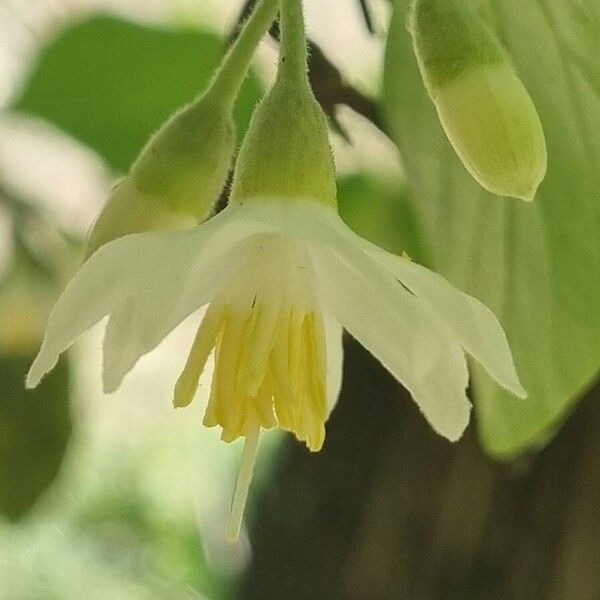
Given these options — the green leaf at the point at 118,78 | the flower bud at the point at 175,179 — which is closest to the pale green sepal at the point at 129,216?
the flower bud at the point at 175,179

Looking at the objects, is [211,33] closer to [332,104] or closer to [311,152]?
[332,104]

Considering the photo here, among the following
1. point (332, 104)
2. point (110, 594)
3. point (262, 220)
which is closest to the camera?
point (262, 220)

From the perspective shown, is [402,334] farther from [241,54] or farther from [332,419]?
[332,419]

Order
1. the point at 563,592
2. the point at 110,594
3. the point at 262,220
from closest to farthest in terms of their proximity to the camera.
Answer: the point at 262,220 → the point at 563,592 → the point at 110,594

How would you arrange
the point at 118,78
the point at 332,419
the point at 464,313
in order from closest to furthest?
the point at 464,313 → the point at 118,78 → the point at 332,419

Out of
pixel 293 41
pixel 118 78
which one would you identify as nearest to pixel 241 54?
pixel 293 41

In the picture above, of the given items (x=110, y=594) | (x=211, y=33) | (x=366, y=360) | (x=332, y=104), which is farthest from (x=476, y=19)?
(x=110, y=594)
